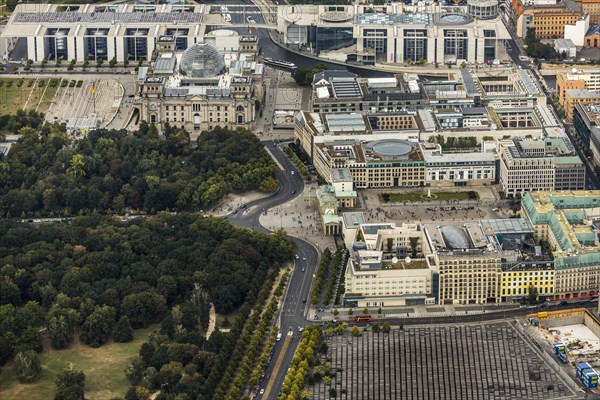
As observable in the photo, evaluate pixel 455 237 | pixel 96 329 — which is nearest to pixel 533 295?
pixel 455 237

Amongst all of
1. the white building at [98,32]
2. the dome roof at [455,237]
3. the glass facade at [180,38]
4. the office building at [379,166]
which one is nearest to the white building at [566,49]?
the office building at [379,166]

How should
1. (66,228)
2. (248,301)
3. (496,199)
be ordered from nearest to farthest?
(248,301) < (66,228) < (496,199)

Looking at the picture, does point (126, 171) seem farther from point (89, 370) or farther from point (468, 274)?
point (468, 274)

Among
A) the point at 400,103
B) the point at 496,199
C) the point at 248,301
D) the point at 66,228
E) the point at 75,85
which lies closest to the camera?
the point at 248,301

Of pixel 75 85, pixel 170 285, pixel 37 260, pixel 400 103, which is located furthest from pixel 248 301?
pixel 75 85

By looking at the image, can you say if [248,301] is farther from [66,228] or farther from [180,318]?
[66,228]

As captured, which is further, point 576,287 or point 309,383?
point 576,287

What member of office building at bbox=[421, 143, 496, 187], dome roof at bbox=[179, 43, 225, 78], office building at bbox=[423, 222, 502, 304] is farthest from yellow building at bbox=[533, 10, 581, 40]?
office building at bbox=[423, 222, 502, 304]
